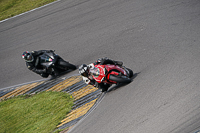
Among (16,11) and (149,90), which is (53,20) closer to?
(16,11)

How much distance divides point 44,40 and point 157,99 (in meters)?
9.61

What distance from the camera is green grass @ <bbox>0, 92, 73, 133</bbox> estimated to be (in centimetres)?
994

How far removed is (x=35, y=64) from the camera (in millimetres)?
12781

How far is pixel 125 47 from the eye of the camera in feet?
40.8

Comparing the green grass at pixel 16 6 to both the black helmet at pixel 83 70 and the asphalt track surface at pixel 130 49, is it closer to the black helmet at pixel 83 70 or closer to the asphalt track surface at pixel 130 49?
the asphalt track surface at pixel 130 49

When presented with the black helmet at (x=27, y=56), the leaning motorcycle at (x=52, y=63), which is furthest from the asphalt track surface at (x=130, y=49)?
the black helmet at (x=27, y=56)

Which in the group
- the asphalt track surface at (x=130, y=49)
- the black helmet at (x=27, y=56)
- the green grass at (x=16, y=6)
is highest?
the green grass at (x=16, y=6)

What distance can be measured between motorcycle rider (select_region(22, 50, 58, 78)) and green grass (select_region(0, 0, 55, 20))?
836cm

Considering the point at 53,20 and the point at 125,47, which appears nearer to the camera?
the point at 125,47

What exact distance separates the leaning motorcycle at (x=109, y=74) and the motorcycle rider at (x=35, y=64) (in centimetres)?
367

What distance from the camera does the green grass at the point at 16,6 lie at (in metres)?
20.3

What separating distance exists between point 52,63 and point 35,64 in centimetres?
97

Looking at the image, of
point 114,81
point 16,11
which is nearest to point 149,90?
point 114,81

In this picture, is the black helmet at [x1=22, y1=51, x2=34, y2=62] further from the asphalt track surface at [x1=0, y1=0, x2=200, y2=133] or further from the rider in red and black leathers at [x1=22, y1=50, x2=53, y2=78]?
the asphalt track surface at [x1=0, y1=0, x2=200, y2=133]
